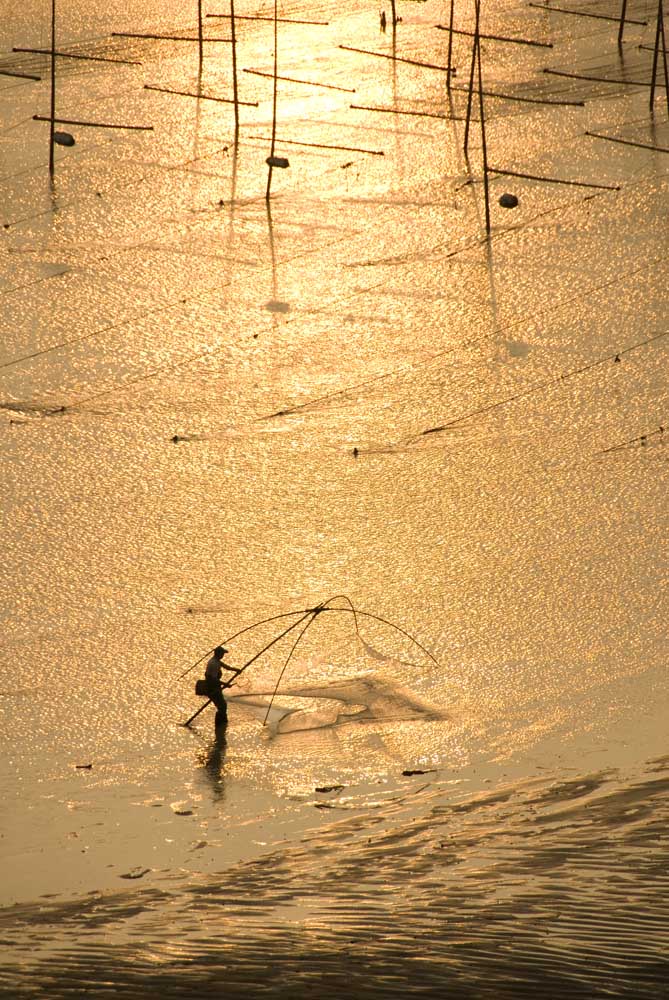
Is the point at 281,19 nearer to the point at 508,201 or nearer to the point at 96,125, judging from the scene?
the point at 96,125

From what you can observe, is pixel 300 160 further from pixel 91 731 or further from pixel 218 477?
pixel 91 731

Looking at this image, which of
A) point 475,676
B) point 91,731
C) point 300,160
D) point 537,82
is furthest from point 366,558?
point 537,82

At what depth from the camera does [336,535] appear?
13281 mm

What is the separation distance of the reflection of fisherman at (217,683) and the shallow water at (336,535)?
0.61ft

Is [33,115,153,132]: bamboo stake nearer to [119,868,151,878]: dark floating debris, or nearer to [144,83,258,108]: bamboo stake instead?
[144,83,258,108]: bamboo stake

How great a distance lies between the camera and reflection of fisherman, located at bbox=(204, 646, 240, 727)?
1077 centimetres

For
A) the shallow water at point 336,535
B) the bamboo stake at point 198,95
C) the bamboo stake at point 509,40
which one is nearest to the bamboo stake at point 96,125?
the shallow water at point 336,535

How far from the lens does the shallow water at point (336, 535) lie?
29.6 feet

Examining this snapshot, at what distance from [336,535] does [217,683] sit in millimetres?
2714

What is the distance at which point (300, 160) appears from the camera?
1973 centimetres

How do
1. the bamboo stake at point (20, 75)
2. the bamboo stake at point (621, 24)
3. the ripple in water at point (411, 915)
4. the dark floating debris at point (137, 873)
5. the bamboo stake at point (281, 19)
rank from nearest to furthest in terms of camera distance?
1. the ripple in water at point (411, 915)
2. the dark floating debris at point (137, 873)
3. the bamboo stake at point (20, 75)
4. the bamboo stake at point (621, 24)
5. the bamboo stake at point (281, 19)

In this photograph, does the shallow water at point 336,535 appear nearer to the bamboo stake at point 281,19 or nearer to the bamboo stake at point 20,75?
the bamboo stake at point 20,75

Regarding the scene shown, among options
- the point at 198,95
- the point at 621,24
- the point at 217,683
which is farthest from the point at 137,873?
the point at 621,24

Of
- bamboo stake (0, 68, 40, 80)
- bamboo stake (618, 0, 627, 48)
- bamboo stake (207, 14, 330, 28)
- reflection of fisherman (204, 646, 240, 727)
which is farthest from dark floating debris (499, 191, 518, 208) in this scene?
reflection of fisherman (204, 646, 240, 727)
